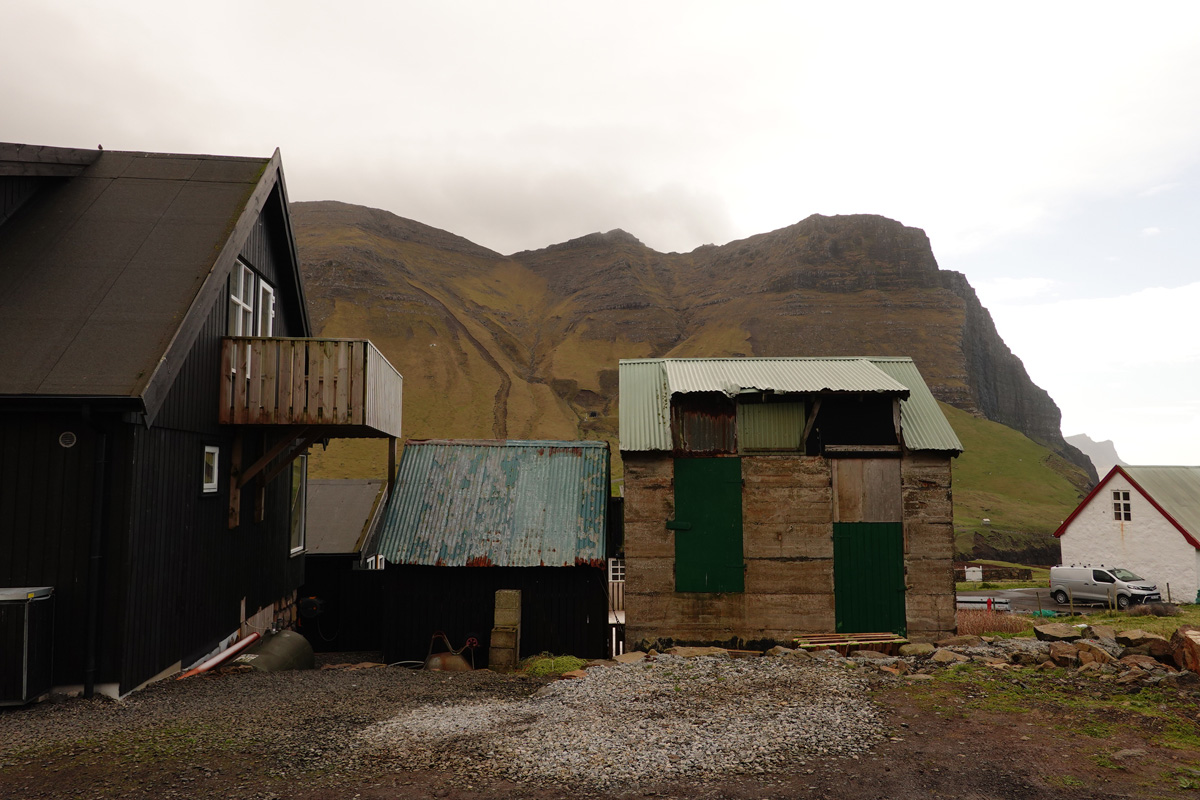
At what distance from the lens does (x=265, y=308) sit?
16.2 meters

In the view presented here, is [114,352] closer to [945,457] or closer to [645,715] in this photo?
[645,715]

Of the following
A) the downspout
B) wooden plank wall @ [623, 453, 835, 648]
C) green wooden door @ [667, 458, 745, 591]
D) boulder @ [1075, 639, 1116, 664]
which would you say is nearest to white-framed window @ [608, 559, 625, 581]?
wooden plank wall @ [623, 453, 835, 648]

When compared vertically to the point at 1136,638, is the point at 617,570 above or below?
below

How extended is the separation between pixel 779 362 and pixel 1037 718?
11.3 meters

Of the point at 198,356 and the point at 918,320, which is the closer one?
the point at 198,356

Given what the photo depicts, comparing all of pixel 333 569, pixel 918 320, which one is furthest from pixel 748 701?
pixel 918 320

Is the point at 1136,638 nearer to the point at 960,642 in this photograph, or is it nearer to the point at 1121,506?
the point at 960,642

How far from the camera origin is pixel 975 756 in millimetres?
8062

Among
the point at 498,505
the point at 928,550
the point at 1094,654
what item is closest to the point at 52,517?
the point at 498,505

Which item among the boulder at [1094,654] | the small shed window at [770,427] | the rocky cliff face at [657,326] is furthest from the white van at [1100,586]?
the rocky cliff face at [657,326]

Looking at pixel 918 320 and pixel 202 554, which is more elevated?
pixel 918 320

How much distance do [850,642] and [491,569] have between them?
27.8ft

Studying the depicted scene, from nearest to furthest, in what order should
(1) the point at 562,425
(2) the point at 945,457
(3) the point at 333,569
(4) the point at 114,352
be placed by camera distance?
(4) the point at 114,352
(2) the point at 945,457
(3) the point at 333,569
(1) the point at 562,425

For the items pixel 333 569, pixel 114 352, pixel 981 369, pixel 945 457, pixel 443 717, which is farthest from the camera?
pixel 981 369
